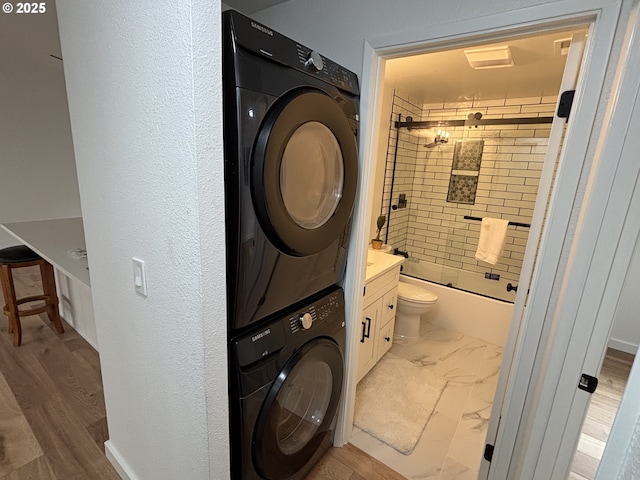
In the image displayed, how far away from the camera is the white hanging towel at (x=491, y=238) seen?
3.04m

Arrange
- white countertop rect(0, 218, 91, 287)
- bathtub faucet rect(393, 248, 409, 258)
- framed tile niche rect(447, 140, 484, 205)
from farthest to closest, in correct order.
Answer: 1. bathtub faucet rect(393, 248, 409, 258)
2. framed tile niche rect(447, 140, 484, 205)
3. white countertop rect(0, 218, 91, 287)

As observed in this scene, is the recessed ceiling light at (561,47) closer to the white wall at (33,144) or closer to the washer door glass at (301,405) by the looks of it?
the washer door glass at (301,405)

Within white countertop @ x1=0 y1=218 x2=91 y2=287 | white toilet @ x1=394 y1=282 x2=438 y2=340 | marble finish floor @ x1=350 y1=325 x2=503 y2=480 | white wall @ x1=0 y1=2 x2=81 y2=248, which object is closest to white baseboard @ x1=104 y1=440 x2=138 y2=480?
white countertop @ x1=0 y1=218 x2=91 y2=287

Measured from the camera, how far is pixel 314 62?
3.40 ft

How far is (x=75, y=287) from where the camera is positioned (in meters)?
2.41

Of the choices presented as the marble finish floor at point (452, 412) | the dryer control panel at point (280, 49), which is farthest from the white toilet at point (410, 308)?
the dryer control panel at point (280, 49)

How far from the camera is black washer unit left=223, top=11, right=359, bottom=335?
847mm

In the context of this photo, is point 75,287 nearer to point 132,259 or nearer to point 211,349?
point 132,259

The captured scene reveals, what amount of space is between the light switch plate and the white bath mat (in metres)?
1.53

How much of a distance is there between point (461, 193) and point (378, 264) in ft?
6.09

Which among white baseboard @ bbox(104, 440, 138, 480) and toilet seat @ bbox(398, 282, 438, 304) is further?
toilet seat @ bbox(398, 282, 438, 304)

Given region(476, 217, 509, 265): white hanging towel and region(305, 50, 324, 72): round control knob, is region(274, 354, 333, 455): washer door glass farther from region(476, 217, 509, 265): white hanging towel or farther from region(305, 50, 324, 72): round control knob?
region(476, 217, 509, 265): white hanging towel

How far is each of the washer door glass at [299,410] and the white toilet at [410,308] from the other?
1.35 m

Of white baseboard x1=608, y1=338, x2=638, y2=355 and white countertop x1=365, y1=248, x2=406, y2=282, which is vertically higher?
white baseboard x1=608, y1=338, x2=638, y2=355
